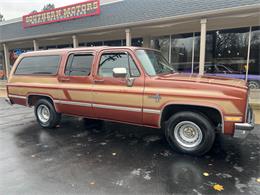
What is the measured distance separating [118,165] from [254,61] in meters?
10.5

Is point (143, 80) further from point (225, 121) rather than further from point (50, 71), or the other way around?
point (50, 71)

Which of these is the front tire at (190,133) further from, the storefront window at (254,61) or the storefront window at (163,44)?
the storefront window at (163,44)

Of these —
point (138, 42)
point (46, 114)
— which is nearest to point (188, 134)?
point (46, 114)

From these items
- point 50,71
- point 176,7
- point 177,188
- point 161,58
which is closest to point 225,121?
point 177,188

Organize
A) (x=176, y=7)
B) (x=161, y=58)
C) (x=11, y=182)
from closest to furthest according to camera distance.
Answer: (x=11, y=182) < (x=161, y=58) < (x=176, y=7)

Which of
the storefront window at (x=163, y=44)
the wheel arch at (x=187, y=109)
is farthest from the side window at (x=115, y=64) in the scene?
the storefront window at (x=163, y=44)

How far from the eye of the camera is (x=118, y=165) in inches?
146

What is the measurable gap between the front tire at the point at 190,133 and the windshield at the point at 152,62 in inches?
41.4

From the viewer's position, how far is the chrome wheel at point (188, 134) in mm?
4066

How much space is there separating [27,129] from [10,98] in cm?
136

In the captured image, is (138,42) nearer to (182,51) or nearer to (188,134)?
(182,51)

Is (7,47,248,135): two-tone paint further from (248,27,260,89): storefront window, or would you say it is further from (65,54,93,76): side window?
(248,27,260,89): storefront window

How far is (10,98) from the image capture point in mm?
6594

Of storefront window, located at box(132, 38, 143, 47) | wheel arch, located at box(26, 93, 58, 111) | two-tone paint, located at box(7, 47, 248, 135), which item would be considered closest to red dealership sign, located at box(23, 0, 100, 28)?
storefront window, located at box(132, 38, 143, 47)
